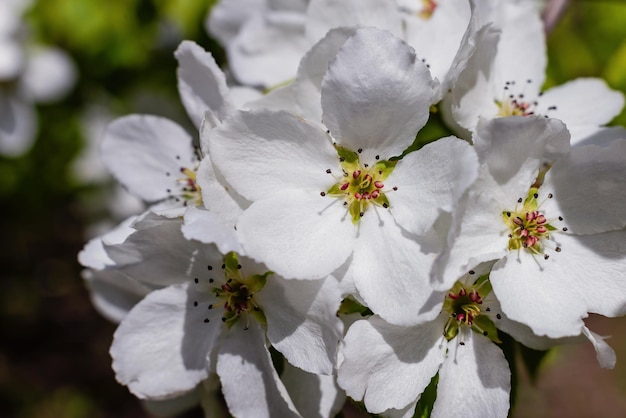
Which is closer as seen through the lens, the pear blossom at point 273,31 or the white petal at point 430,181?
the white petal at point 430,181

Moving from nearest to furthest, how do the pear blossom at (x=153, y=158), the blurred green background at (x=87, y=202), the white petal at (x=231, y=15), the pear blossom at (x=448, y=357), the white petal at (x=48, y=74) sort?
the pear blossom at (x=448, y=357) → the pear blossom at (x=153, y=158) → the white petal at (x=231, y=15) → the blurred green background at (x=87, y=202) → the white petal at (x=48, y=74)

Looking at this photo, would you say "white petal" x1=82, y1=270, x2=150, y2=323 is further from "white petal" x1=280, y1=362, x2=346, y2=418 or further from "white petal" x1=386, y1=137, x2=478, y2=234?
"white petal" x1=386, y1=137, x2=478, y2=234

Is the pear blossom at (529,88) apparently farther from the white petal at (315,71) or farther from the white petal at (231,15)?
the white petal at (231,15)

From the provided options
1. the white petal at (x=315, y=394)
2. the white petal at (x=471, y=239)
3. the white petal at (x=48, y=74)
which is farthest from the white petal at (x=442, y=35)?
the white petal at (x=48, y=74)

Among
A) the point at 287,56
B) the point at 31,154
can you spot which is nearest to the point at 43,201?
the point at 31,154

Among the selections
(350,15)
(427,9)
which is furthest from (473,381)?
(427,9)

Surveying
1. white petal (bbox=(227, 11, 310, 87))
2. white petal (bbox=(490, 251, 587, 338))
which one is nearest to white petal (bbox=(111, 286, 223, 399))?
white petal (bbox=(490, 251, 587, 338))

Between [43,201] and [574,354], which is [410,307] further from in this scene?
[574,354]
